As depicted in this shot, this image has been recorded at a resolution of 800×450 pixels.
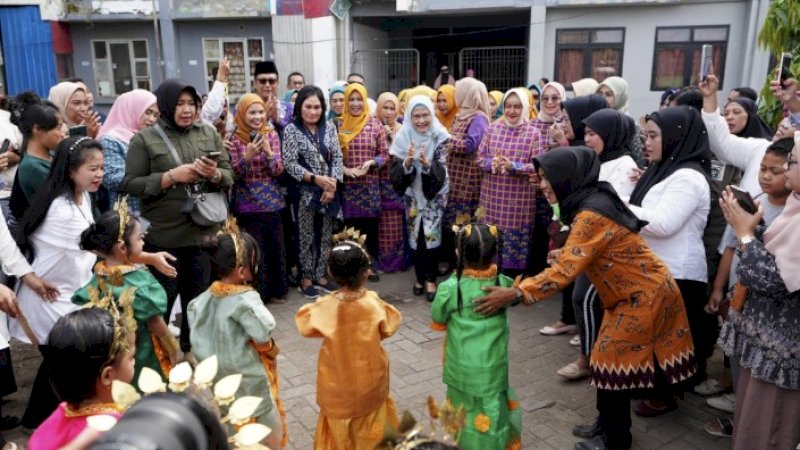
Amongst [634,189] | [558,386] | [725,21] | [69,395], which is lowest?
[558,386]

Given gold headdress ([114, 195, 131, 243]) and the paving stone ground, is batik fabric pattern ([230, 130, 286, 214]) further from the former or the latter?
gold headdress ([114, 195, 131, 243])

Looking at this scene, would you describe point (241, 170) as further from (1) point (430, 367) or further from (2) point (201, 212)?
(1) point (430, 367)

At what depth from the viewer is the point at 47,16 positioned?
1605 centimetres

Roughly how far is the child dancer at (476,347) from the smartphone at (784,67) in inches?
107

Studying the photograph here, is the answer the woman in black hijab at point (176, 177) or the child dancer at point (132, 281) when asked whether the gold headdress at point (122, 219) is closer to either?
the child dancer at point (132, 281)

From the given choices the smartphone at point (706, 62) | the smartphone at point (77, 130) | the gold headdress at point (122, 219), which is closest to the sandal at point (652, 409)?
the smartphone at point (706, 62)

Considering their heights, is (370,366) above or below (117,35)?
below

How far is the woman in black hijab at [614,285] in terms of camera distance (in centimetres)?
290

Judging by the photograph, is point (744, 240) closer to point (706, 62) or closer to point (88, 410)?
point (706, 62)

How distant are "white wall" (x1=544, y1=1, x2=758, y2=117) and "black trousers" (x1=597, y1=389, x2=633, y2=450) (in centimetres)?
1174

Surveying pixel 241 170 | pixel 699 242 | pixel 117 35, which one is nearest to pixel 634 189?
pixel 699 242

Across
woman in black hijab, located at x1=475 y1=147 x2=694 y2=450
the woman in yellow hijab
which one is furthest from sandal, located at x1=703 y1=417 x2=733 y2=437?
the woman in yellow hijab

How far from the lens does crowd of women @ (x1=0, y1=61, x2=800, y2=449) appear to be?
2893mm

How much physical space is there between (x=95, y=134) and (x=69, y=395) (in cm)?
388
